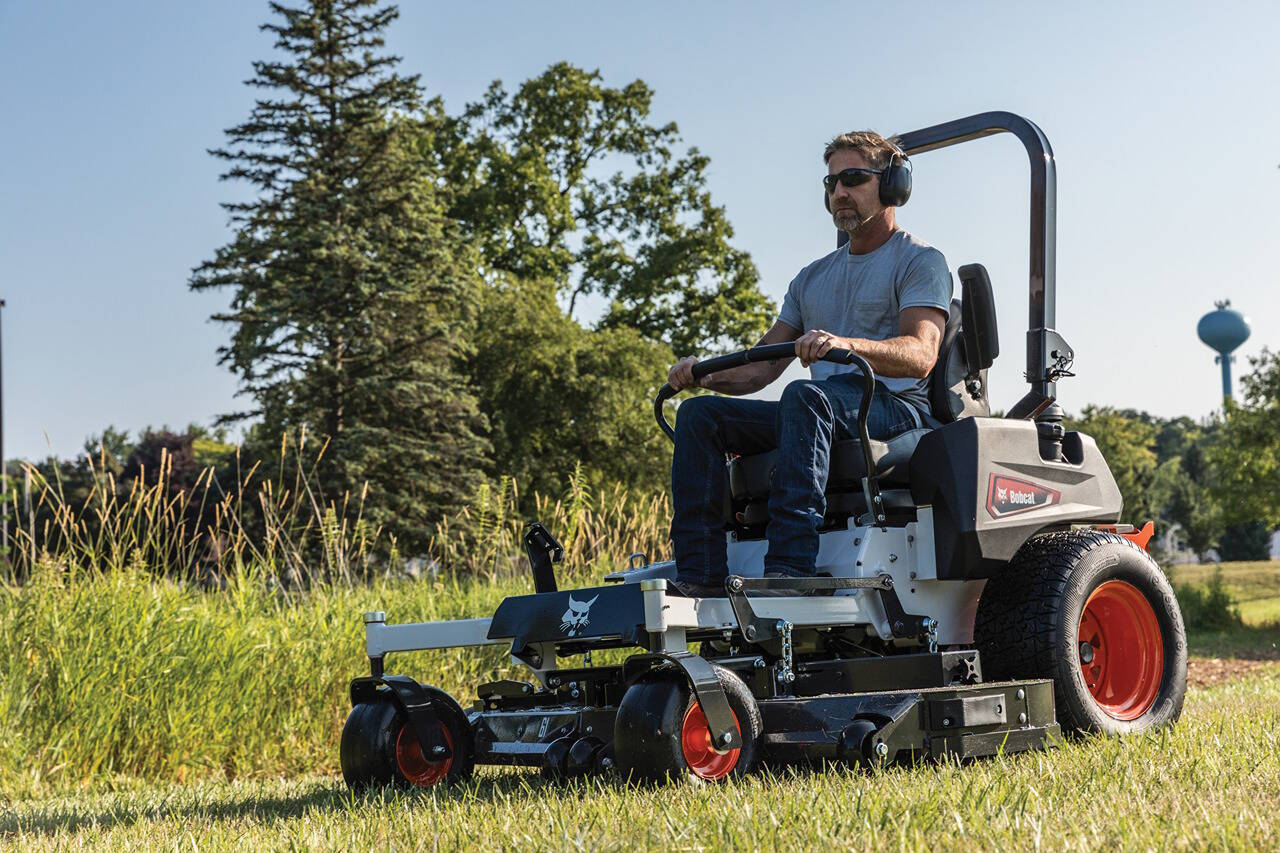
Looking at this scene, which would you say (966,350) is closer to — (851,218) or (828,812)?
(851,218)

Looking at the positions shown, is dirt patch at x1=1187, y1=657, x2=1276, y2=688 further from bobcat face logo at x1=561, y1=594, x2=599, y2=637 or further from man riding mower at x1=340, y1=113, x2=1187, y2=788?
bobcat face logo at x1=561, y1=594, x2=599, y2=637

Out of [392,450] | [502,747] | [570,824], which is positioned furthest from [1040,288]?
[392,450]

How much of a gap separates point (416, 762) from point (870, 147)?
255 cm

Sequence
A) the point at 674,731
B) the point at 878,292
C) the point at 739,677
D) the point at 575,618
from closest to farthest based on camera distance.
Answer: the point at 674,731, the point at 739,677, the point at 575,618, the point at 878,292

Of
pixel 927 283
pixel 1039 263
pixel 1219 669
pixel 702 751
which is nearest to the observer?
pixel 702 751

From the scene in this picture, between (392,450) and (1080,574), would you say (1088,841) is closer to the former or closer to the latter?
(1080,574)

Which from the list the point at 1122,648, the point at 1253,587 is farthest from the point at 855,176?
the point at 1253,587

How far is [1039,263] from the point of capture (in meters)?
4.98

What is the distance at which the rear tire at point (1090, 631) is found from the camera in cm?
421

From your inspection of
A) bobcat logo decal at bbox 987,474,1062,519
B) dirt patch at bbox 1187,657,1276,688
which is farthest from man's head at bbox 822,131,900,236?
dirt patch at bbox 1187,657,1276,688

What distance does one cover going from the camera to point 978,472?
4.20m

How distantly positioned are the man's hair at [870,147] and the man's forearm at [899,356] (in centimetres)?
72

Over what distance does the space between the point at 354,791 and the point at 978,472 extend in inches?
84.4

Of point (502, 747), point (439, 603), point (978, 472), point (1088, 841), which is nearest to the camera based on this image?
point (1088, 841)
